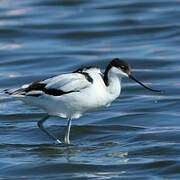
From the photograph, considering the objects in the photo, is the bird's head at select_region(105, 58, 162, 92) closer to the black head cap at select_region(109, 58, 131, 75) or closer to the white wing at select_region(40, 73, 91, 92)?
the black head cap at select_region(109, 58, 131, 75)

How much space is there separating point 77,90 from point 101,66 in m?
5.93

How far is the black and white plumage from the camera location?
40.3 ft

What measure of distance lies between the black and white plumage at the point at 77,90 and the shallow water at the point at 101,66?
58 cm

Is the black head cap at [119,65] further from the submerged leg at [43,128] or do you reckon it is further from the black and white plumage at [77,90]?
the submerged leg at [43,128]

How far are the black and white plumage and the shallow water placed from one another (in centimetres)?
58

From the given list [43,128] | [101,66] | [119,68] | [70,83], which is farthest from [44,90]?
[101,66]

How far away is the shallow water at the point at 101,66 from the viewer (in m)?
11.5

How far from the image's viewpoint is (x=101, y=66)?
715 inches

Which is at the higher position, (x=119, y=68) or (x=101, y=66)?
(x=119, y=68)

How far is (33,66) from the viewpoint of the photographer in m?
18.5

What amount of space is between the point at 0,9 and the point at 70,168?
13502 millimetres

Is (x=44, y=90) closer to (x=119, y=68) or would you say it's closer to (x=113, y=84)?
(x=113, y=84)

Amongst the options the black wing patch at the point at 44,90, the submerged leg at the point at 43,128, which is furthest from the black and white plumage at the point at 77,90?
the submerged leg at the point at 43,128

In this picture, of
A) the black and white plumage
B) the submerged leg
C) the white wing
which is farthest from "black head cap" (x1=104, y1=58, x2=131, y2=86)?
the submerged leg
